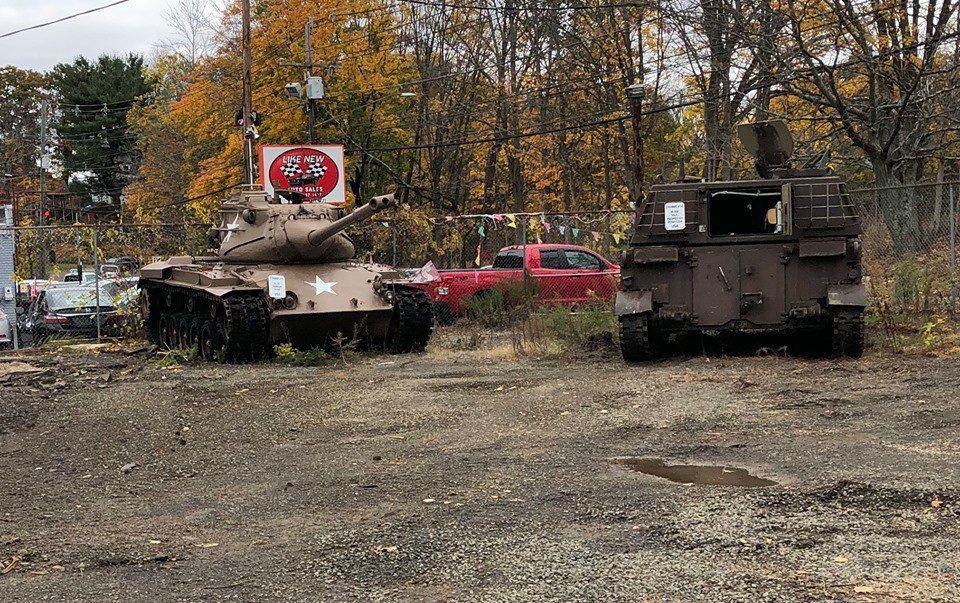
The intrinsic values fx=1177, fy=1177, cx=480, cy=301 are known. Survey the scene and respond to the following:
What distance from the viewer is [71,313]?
2095 cm

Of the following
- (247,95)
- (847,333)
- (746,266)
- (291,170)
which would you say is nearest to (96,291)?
(291,170)

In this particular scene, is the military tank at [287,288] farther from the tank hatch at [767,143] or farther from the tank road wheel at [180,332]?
the tank hatch at [767,143]

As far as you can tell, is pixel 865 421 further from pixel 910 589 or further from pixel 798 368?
pixel 910 589

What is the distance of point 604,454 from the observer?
755 cm

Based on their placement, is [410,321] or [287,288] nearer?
[287,288]

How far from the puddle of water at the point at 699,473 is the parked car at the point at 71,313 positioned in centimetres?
1509

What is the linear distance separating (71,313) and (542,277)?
8438mm

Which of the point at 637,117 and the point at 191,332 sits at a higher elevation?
the point at 637,117

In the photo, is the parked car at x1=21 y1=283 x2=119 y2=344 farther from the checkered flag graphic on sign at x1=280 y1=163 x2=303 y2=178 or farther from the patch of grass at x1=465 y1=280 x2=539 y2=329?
the patch of grass at x1=465 y1=280 x2=539 y2=329

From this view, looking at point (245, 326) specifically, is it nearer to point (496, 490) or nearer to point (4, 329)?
point (4, 329)

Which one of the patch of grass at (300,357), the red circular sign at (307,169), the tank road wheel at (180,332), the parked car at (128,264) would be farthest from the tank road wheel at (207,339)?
the red circular sign at (307,169)

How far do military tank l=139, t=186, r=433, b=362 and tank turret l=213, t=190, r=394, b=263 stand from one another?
0.01 metres

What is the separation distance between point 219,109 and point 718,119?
17090mm

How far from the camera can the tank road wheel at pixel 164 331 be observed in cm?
1781
